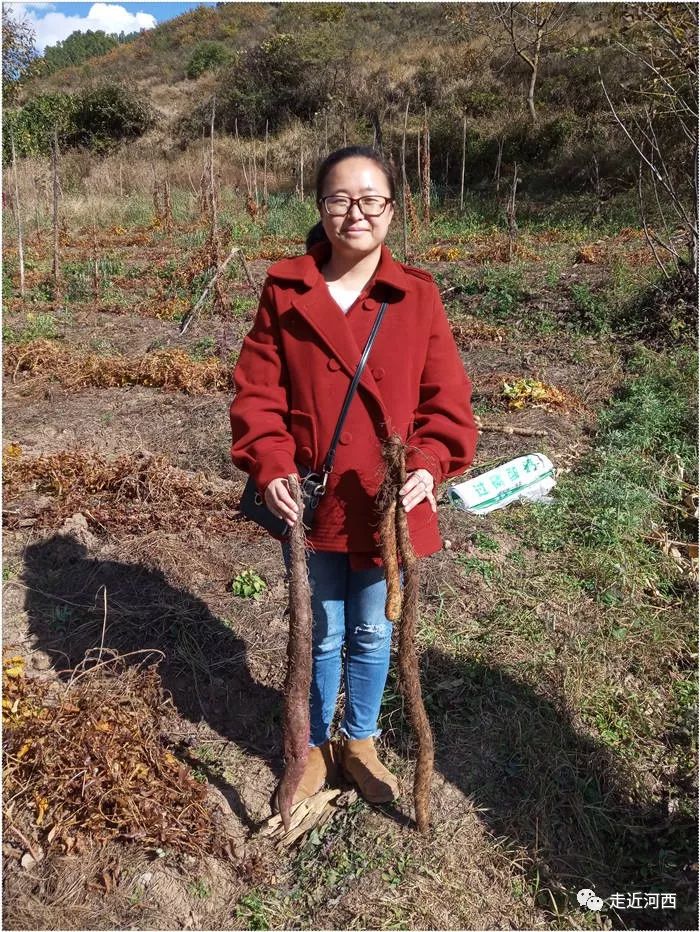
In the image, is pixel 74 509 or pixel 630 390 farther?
pixel 630 390

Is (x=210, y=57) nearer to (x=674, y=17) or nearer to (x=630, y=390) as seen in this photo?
(x=674, y=17)

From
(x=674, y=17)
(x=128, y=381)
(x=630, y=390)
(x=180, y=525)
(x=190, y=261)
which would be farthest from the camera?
(x=190, y=261)

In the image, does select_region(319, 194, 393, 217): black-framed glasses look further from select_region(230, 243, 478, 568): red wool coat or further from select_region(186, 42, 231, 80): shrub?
select_region(186, 42, 231, 80): shrub

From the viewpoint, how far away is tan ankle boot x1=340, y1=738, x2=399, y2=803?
2.22 meters

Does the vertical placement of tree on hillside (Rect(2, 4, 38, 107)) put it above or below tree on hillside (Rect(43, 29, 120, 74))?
below

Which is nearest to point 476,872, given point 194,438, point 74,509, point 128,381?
point 74,509

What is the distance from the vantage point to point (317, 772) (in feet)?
7.39

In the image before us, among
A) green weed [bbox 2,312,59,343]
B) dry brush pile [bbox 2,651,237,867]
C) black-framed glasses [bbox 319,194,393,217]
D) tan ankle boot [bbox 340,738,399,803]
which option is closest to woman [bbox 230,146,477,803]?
black-framed glasses [bbox 319,194,393,217]

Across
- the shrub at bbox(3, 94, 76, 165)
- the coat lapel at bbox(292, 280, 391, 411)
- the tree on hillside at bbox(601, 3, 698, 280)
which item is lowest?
the coat lapel at bbox(292, 280, 391, 411)

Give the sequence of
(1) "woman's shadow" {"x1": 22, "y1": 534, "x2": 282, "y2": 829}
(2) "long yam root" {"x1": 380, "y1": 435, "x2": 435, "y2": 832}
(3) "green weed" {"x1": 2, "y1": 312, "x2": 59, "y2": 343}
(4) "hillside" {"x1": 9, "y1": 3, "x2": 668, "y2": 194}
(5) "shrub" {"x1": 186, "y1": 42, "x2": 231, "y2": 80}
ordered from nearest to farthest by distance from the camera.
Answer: (2) "long yam root" {"x1": 380, "y1": 435, "x2": 435, "y2": 832}, (1) "woman's shadow" {"x1": 22, "y1": 534, "x2": 282, "y2": 829}, (3) "green weed" {"x1": 2, "y1": 312, "x2": 59, "y2": 343}, (4) "hillside" {"x1": 9, "y1": 3, "x2": 668, "y2": 194}, (5) "shrub" {"x1": 186, "y1": 42, "x2": 231, "y2": 80}

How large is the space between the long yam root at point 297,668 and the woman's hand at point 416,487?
259 millimetres

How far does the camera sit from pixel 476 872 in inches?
80.4

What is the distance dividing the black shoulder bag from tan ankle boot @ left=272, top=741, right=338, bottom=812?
834 millimetres

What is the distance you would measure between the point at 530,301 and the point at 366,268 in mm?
5948
